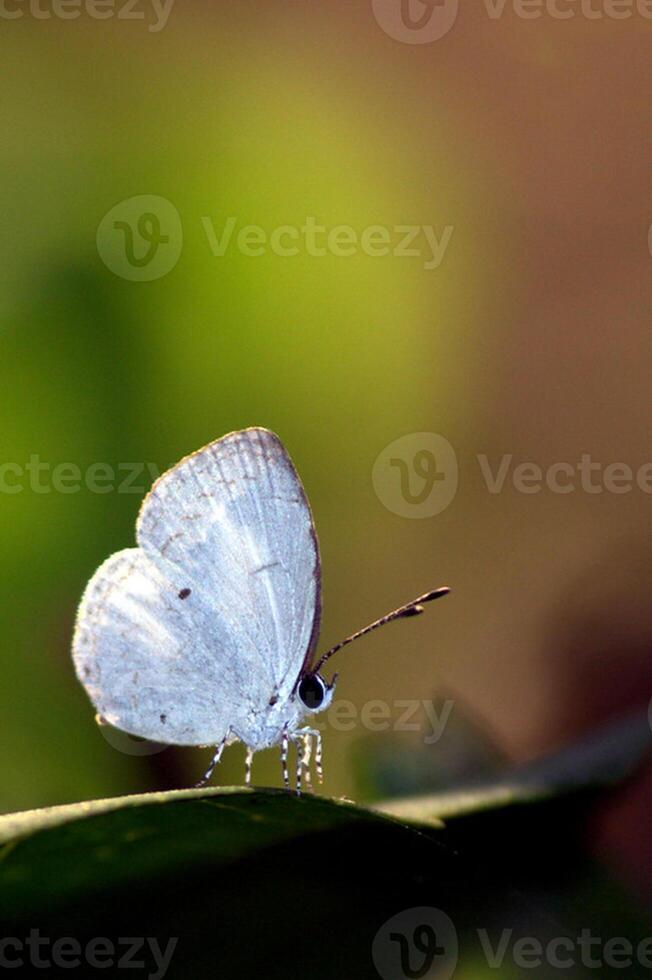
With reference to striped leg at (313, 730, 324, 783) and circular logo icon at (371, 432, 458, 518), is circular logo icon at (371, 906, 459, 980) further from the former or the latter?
circular logo icon at (371, 432, 458, 518)

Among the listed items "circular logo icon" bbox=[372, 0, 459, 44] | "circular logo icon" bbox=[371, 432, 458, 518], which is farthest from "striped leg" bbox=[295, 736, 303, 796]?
"circular logo icon" bbox=[372, 0, 459, 44]

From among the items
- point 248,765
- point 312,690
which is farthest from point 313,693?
point 248,765

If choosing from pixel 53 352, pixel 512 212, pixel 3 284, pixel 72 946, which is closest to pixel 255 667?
pixel 53 352

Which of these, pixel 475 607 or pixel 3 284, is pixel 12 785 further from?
pixel 475 607

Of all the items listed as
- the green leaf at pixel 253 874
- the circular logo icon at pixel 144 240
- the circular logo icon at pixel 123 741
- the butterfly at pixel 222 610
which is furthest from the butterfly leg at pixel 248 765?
the circular logo icon at pixel 144 240

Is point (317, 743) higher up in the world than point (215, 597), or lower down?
lower down

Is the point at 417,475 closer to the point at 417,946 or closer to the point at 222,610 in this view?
the point at 222,610
